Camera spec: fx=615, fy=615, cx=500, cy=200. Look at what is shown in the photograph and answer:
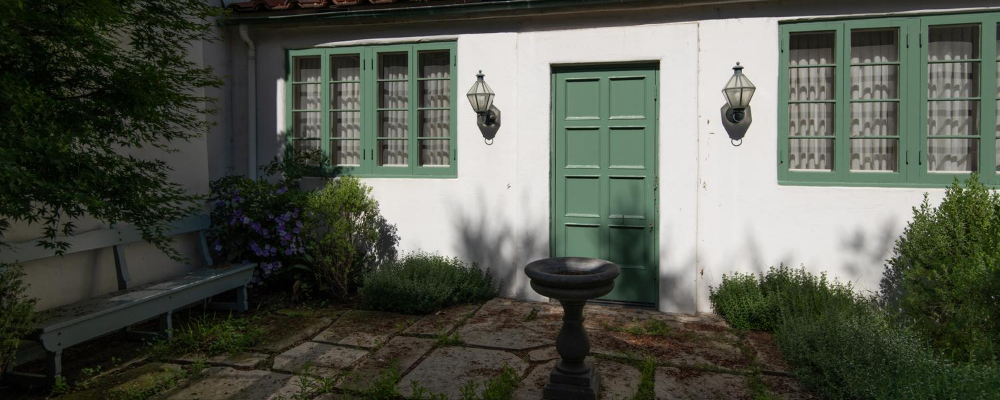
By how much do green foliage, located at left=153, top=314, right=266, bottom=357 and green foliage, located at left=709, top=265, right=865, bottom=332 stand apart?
421 cm

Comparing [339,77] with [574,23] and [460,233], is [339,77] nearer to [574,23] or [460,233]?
[460,233]

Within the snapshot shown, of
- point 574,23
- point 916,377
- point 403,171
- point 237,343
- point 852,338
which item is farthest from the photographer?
point 403,171

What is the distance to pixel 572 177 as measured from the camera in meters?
6.36

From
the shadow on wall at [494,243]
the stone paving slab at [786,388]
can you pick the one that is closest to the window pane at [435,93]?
the shadow on wall at [494,243]

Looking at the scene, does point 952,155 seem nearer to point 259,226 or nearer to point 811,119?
point 811,119

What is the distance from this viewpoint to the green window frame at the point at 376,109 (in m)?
6.76

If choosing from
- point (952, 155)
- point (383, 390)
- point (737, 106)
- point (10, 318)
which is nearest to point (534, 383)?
point (383, 390)

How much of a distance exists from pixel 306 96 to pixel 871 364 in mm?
6100

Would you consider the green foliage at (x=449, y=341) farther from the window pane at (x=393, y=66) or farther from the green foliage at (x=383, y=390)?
the window pane at (x=393, y=66)

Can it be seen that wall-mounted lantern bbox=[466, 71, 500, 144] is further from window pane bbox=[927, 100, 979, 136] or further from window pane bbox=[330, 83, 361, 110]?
window pane bbox=[927, 100, 979, 136]

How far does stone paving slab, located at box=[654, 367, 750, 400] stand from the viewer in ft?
13.3

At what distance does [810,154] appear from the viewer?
584 centimetres

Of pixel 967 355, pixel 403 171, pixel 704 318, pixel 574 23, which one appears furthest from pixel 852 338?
pixel 403 171

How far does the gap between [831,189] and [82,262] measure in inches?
263
